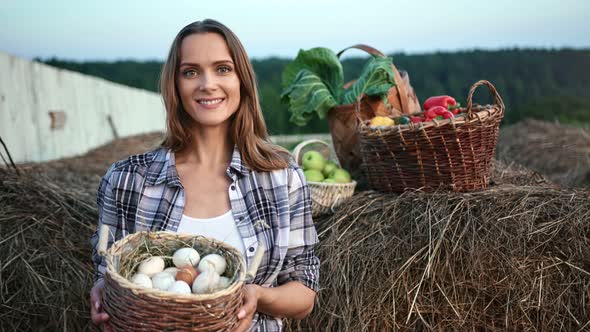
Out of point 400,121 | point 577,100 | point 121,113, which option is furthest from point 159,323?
point 577,100

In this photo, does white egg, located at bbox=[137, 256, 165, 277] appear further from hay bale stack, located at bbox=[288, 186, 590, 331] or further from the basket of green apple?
the basket of green apple

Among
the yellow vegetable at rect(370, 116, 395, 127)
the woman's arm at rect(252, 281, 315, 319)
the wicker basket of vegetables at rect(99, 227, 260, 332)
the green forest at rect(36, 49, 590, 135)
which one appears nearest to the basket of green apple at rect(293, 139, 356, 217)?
the yellow vegetable at rect(370, 116, 395, 127)

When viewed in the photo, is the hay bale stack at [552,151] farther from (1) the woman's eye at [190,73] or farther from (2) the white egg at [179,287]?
(2) the white egg at [179,287]

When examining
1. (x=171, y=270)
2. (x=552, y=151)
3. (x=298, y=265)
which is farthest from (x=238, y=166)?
(x=552, y=151)

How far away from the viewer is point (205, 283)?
1.43m

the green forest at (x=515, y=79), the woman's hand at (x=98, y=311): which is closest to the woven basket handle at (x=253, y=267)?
the woman's hand at (x=98, y=311)

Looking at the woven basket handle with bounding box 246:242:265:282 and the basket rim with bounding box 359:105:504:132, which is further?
the basket rim with bounding box 359:105:504:132

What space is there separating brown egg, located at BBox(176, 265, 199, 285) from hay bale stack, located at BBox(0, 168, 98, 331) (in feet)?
5.04

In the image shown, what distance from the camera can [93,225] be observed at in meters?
3.26

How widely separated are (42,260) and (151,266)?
171cm

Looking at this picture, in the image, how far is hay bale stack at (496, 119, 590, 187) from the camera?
5551 millimetres

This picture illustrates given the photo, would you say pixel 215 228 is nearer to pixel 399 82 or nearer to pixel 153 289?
pixel 153 289

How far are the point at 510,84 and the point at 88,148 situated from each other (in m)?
15.0

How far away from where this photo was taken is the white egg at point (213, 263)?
60.4 inches
